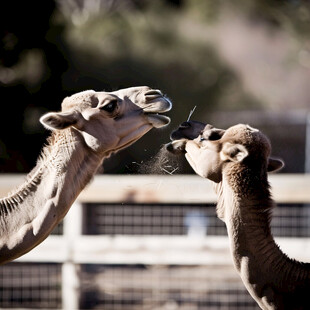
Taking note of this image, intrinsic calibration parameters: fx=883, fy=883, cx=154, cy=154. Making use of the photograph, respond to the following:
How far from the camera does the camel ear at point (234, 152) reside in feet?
19.0

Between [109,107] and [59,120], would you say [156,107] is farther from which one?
[59,120]

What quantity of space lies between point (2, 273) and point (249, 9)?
45086 millimetres

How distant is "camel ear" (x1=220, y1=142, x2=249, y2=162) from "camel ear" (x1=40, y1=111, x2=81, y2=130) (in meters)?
1.09

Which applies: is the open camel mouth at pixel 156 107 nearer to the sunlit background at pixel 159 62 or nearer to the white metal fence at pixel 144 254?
the sunlit background at pixel 159 62

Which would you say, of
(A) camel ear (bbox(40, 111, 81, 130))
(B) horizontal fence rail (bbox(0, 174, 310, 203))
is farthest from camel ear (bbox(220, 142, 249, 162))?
(B) horizontal fence rail (bbox(0, 174, 310, 203))

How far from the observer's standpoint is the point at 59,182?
20.3 feet

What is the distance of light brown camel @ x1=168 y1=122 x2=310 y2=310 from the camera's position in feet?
18.7

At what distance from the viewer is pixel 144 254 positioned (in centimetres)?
948

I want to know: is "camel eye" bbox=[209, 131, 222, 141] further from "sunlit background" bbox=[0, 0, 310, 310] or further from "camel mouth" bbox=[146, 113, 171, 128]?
"sunlit background" bbox=[0, 0, 310, 310]

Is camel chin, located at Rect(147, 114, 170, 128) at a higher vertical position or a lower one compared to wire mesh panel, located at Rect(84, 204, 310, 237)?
higher

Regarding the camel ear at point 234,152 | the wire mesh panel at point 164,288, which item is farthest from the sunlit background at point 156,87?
the camel ear at point 234,152

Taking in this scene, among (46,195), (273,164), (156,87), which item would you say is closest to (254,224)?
(273,164)

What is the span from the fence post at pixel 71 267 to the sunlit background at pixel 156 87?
0.02 m

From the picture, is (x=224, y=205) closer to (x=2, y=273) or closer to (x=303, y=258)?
(x=303, y=258)
